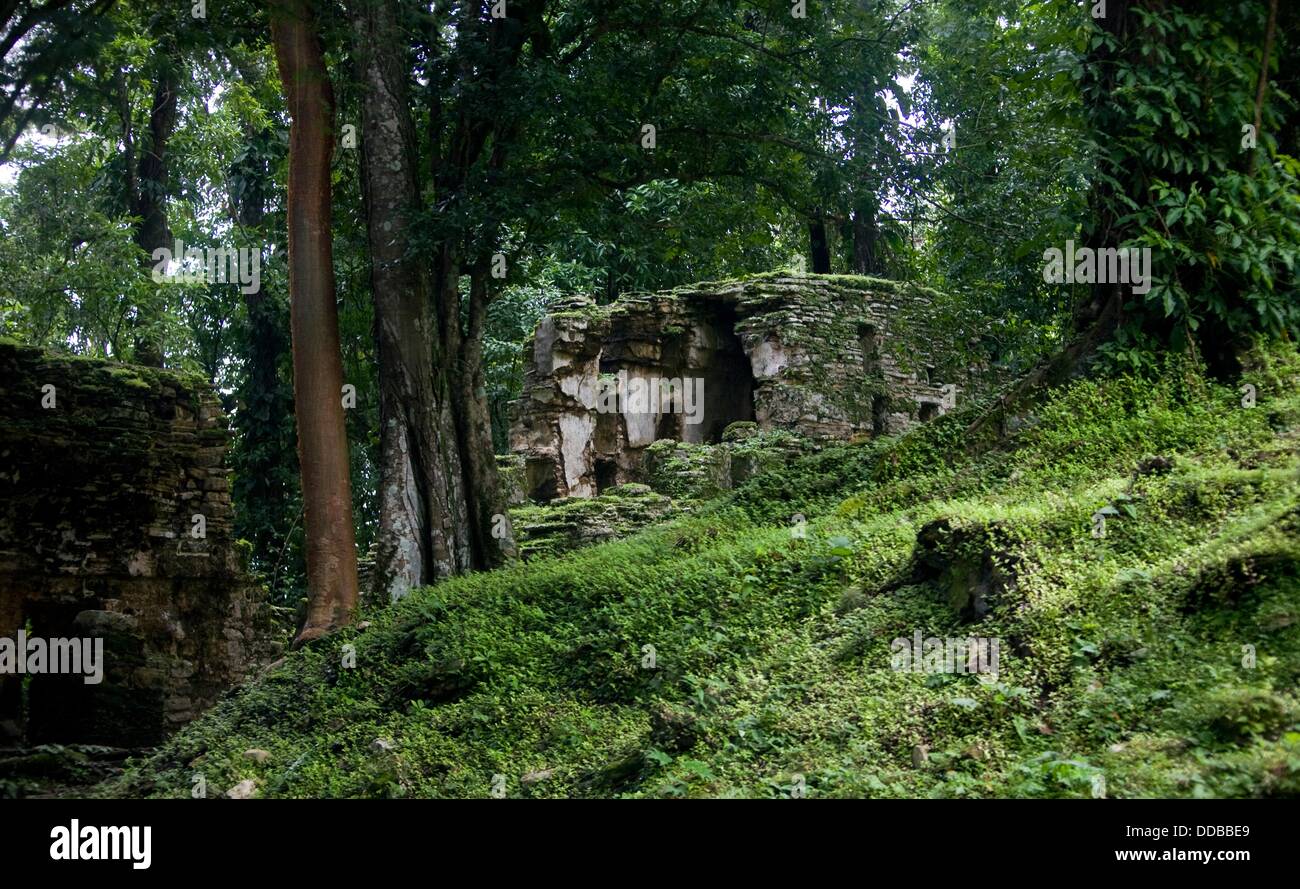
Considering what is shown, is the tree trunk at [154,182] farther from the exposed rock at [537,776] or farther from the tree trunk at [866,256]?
the exposed rock at [537,776]

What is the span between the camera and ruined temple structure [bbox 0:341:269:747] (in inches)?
511

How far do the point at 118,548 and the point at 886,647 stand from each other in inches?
390

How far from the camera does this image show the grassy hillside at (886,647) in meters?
5.85

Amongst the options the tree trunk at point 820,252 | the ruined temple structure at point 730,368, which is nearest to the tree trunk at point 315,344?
the ruined temple structure at point 730,368

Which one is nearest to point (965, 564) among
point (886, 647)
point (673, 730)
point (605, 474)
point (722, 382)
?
point (886, 647)

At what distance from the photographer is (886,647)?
7.53m

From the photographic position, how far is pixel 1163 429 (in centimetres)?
945

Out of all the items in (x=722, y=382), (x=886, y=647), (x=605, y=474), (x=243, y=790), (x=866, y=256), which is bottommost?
(x=243, y=790)

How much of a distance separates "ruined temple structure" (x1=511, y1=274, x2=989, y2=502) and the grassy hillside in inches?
376

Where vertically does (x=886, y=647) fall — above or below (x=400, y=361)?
below

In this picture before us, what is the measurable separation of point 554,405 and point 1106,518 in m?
15.0

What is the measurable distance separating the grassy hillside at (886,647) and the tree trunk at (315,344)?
898mm

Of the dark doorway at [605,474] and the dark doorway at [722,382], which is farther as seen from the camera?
the dark doorway at [722,382]

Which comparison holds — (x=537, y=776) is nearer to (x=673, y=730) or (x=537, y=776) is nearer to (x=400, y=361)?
(x=673, y=730)
